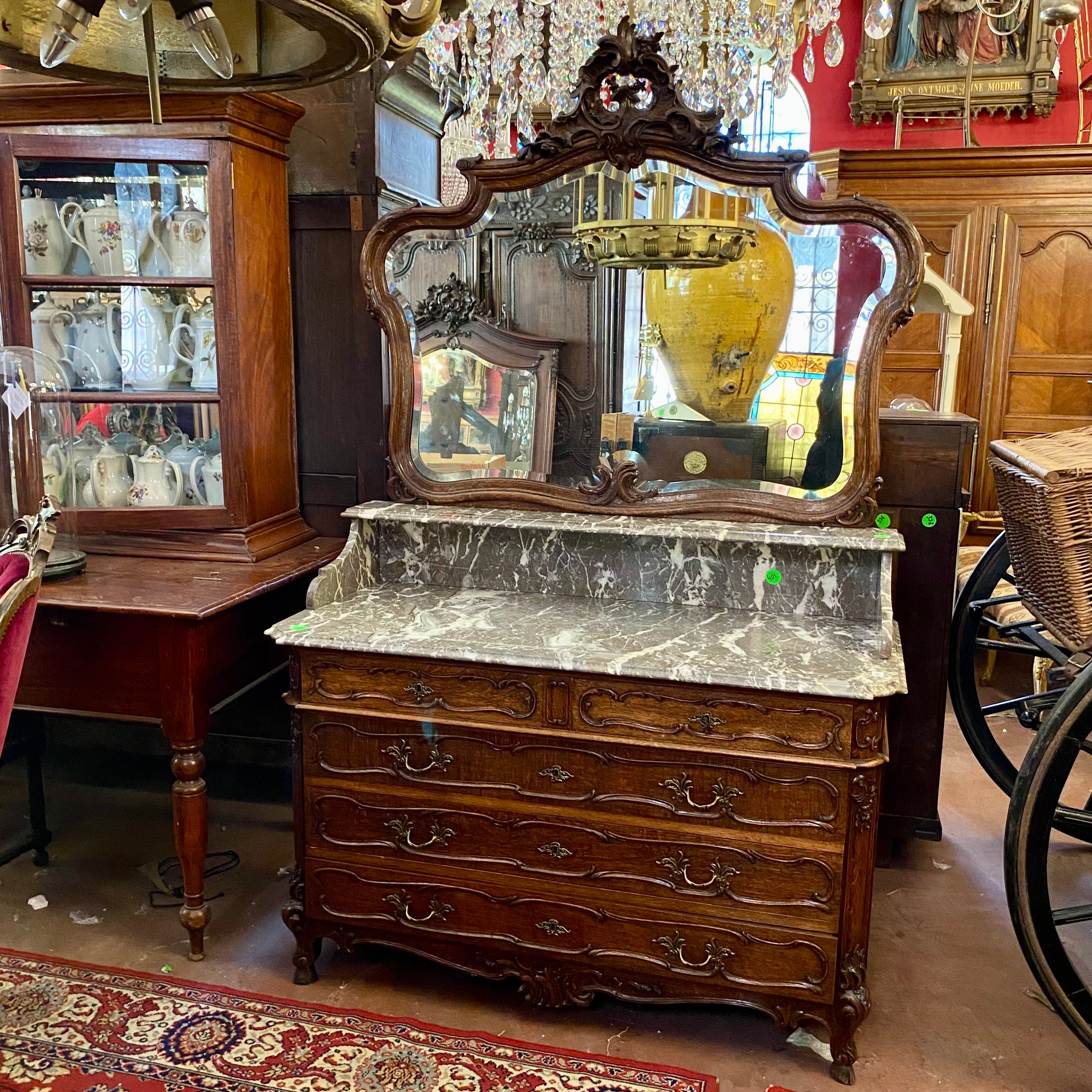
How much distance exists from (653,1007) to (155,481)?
180cm

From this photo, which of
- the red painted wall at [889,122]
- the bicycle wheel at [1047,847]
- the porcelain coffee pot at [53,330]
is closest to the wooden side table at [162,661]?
the porcelain coffee pot at [53,330]

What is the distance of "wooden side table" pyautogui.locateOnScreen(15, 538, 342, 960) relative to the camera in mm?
2291

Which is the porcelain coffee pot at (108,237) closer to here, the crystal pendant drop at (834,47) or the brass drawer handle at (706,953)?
the brass drawer handle at (706,953)

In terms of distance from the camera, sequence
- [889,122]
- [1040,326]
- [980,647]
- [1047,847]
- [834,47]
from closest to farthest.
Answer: [1047,847], [980,647], [834,47], [1040,326], [889,122]

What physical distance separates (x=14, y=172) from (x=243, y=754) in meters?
1.74

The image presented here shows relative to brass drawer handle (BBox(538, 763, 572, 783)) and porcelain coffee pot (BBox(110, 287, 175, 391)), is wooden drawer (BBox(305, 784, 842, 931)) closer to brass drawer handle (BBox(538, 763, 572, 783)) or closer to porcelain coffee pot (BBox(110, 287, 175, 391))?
brass drawer handle (BBox(538, 763, 572, 783))

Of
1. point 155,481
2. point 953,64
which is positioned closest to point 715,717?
point 155,481

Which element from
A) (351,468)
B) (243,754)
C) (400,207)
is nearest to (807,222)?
(400,207)

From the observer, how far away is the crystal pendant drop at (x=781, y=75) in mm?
4422

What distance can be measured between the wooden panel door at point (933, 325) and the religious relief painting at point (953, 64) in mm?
1189

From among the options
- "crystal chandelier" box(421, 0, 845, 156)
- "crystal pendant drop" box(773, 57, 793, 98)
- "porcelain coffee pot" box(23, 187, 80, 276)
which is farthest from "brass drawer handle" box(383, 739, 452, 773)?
"crystal pendant drop" box(773, 57, 793, 98)

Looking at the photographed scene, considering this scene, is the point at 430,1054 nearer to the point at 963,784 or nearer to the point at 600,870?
the point at 600,870

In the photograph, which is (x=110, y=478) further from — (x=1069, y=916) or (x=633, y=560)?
(x=1069, y=916)

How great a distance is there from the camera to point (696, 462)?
8.13 ft
